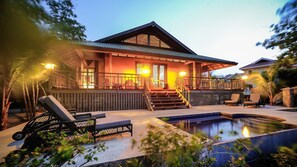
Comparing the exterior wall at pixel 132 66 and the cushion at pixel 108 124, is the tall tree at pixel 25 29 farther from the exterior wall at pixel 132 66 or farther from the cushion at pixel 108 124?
the exterior wall at pixel 132 66

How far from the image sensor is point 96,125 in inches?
133

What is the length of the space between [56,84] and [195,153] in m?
8.49

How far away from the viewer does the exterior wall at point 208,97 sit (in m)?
10.8

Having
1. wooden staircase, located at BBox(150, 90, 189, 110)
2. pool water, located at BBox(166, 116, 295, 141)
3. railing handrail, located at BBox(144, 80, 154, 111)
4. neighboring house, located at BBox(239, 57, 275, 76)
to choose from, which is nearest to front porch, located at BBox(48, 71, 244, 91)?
railing handrail, located at BBox(144, 80, 154, 111)

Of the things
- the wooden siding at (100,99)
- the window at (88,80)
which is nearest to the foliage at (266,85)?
the wooden siding at (100,99)

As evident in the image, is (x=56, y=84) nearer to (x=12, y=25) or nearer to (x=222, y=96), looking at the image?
(x=12, y=25)

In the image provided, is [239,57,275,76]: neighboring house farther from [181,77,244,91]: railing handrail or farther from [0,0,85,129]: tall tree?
[0,0,85,129]: tall tree

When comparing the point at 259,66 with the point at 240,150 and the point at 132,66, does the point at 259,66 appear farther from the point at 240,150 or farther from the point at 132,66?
the point at 240,150

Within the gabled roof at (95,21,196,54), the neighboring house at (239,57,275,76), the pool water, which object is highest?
the gabled roof at (95,21,196,54)

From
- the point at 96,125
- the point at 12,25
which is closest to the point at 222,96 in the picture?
the point at 96,125

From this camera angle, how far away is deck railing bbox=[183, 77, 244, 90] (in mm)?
11905

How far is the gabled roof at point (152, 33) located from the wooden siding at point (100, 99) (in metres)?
5.55

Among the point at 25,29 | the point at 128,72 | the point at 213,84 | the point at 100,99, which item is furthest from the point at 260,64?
the point at 25,29

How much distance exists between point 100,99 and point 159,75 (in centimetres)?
634
